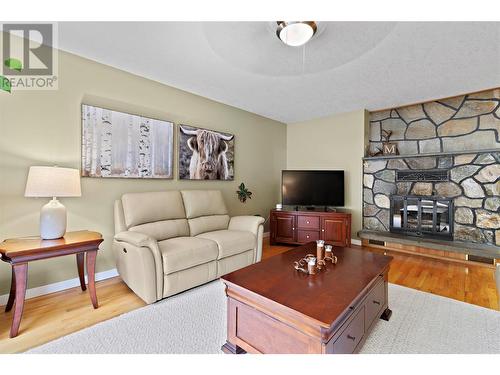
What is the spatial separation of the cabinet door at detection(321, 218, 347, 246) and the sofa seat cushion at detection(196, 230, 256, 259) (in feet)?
5.10

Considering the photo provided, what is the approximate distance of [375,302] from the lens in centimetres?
167

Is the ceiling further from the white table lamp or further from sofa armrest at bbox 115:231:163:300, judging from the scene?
sofa armrest at bbox 115:231:163:300

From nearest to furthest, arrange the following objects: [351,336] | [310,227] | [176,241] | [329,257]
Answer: [351,336] → [329,257] → [176,241] → [310,227]

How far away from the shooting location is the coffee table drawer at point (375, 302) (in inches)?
60.9

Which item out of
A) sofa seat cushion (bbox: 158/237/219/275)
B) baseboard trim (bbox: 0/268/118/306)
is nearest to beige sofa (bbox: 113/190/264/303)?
sofa seat cushion (bbox: 158/237/219/275)

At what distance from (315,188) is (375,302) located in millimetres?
2676

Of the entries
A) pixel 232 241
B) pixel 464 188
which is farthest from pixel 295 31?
pixel 464 188

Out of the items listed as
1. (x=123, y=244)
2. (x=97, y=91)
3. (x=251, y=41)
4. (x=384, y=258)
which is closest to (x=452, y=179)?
(x=384, y=258)

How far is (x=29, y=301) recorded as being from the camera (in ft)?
6.88

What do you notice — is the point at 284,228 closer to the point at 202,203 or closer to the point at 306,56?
the point at 202,203

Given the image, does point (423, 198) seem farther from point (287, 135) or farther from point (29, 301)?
point (29, 301)

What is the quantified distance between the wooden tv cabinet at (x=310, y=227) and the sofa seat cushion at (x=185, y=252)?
1851mm

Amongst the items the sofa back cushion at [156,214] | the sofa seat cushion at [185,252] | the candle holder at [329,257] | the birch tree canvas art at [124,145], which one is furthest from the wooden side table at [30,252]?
the candle holder at [329,257]
